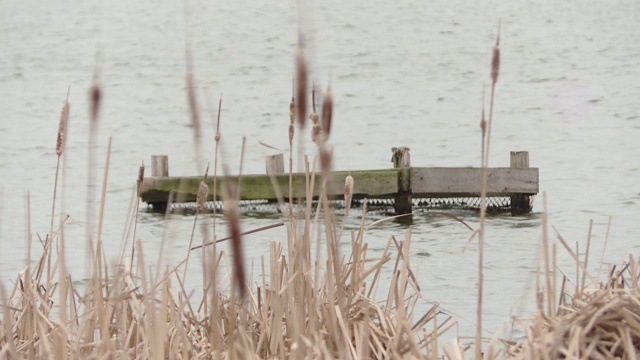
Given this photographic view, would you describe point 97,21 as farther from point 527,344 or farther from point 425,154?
point 527,344

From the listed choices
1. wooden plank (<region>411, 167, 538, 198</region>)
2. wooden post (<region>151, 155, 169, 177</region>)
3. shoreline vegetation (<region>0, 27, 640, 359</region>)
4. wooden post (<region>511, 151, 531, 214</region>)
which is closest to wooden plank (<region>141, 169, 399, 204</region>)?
wooden post (<region>151, 155, 169, 177</region>)

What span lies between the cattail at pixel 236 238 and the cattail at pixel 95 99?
2.49 feet

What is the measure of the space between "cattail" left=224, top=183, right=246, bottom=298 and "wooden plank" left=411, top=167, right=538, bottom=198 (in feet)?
50.5

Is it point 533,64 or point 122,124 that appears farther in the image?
point 533,64

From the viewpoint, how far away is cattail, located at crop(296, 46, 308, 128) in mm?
2354

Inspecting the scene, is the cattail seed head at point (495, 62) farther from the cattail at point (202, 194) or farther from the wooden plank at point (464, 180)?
the wooden plank at point (464, 180)

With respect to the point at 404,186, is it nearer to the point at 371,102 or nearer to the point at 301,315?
the point at 301,315

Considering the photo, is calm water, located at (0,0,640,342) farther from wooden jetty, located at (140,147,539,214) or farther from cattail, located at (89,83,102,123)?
wooden jetty, located at (140,147,539,214)

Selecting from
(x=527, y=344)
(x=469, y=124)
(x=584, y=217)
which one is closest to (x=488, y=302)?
(x=584, y=217)

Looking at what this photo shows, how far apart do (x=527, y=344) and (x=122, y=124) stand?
35531 millimetres

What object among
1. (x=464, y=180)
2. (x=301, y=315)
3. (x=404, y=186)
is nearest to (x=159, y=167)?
(x=404, y=186)

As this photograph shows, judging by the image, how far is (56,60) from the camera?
55.0 metres

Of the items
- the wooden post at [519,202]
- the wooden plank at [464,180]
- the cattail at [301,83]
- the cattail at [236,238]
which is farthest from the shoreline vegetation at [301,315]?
the wooden post at [519,202]

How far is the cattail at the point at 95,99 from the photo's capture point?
2.63 metres
